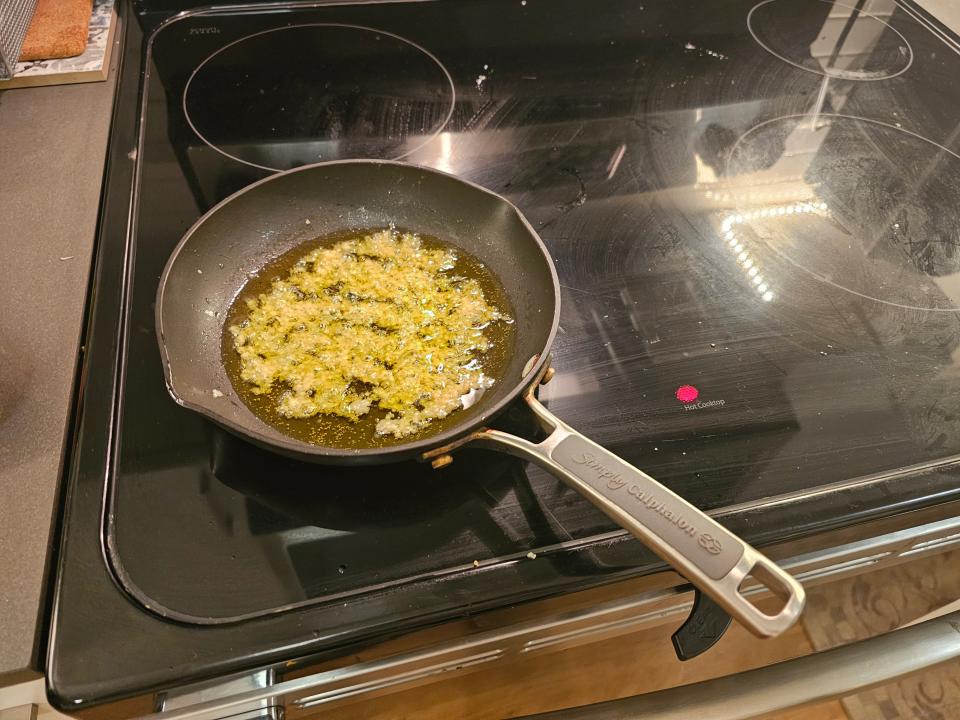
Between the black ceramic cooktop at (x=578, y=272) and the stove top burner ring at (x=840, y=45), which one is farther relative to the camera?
the stove top burner ring at (x=840, y=45)

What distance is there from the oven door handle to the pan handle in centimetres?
13

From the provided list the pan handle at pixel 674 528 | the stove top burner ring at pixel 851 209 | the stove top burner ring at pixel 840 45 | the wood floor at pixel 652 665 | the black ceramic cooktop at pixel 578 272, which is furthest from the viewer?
the stove top burner ring at pixel 840 45

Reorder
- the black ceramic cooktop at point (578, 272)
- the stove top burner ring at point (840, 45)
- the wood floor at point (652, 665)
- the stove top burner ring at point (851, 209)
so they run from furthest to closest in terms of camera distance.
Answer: the stove top burner ring at point (840, 45), the stove top burner ring at point (851, 209), the wood floor at point (652, 665), the black ceramic cooktop at point (578, 272)

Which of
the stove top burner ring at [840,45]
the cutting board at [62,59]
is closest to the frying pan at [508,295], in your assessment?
the cutting board at [62,59]

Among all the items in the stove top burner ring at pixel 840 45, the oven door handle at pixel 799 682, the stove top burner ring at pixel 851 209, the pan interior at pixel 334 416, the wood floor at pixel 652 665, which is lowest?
the wood floor at pixel 652 665

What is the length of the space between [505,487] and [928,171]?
794mm

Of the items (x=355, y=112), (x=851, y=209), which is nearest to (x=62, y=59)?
(x=355, y=112)

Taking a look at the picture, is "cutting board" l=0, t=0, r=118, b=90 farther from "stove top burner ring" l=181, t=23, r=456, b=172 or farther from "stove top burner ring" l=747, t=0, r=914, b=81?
"stove top burner ring" l=747, t=0, r=914, b=81

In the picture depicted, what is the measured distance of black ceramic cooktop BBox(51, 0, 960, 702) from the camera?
51 cm

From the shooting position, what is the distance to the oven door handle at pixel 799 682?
19.9 inches

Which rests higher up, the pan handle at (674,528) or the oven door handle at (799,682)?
the pan handle at (674,528)

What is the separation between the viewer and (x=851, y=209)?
0.85 meters

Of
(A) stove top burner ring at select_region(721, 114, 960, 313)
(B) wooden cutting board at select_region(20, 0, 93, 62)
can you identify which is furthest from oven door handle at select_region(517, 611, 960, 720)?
(B) wooden cutting board at select_region(20, 0, 93, 62)

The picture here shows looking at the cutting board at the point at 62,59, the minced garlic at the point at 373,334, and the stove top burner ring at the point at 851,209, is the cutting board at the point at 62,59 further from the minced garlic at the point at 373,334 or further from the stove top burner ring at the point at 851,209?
the stove top burner ring at the point at 851,209
